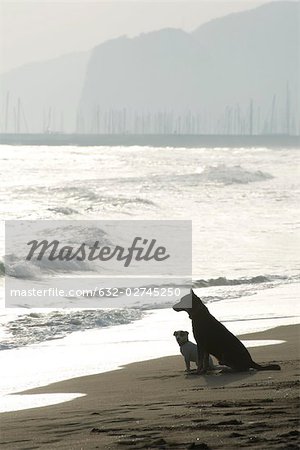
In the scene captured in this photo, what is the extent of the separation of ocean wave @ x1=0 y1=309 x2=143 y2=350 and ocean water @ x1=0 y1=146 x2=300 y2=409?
15mm

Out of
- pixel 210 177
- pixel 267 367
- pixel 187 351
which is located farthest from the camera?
pixel 210 177

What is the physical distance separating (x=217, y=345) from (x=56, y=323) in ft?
19.4

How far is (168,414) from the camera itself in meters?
7.39

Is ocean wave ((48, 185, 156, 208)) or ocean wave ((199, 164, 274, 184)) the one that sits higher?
ocean wave ((199, 164, 274, 184))

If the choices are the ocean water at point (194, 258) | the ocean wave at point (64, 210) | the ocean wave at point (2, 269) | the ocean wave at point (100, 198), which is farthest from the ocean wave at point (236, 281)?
the ocean wave at point (100, 198)

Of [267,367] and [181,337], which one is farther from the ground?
[181,337]

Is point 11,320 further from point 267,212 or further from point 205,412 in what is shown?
point 267,212

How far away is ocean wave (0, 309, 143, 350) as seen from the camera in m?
14.1

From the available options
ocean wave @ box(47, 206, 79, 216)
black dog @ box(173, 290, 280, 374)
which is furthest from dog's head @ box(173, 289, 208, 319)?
ocean wave @ box(47, 206, 79, 216)

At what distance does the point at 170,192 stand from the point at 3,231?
22320 millimetres

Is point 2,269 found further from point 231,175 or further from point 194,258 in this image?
point 231,175

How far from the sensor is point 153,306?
57.1 ft

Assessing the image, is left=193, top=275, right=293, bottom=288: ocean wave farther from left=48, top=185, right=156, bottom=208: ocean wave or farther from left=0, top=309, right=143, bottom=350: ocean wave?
left=48, top=185, right=156, bottom=208: ocean wave

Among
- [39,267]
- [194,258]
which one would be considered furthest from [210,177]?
[39,267]
